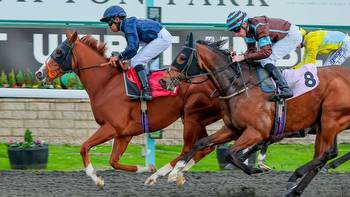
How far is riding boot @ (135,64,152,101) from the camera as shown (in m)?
10.5

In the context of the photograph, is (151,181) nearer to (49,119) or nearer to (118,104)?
(118,104)

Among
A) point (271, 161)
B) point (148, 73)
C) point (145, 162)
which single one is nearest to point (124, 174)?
point (145, 162)

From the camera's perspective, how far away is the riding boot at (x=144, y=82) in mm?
10547

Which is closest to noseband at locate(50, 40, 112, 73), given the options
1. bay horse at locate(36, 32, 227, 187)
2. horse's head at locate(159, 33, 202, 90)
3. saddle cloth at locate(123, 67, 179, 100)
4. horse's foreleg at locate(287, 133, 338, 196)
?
bay horse at locate(36, 32, 227, 187)

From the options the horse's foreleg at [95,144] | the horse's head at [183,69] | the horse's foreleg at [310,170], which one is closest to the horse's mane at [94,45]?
the horse's foreleg at [95,144]

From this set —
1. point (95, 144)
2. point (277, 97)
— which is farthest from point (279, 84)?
point (95, 144)

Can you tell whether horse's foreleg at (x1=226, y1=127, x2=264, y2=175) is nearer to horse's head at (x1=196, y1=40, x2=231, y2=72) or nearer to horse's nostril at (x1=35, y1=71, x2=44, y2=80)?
horse's head at (x1=196, y1=40, x2=231, y2=72)

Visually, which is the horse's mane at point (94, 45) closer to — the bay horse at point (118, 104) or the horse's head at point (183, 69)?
the bay horse at point (118, 104)

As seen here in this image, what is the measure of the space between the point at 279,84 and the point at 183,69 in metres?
→ 1.00

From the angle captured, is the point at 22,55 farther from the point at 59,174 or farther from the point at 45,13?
the point at 59,174

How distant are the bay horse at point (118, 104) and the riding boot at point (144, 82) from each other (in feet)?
0.51

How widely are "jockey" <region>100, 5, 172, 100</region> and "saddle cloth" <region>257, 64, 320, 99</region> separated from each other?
151cm

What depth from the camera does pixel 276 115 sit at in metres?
9.61

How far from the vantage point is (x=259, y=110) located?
9.53 m
